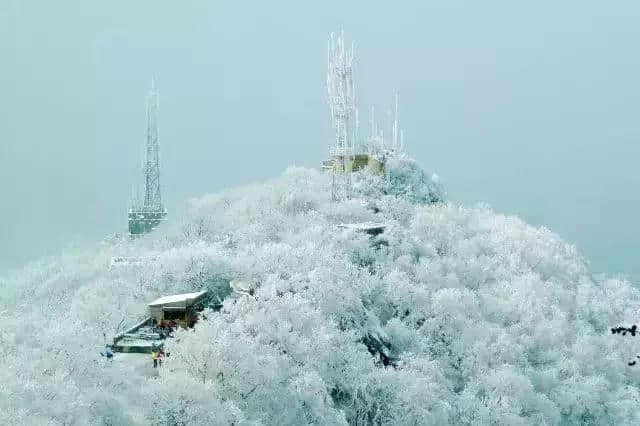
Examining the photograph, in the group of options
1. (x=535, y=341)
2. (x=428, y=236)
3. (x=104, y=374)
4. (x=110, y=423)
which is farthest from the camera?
(x=428, y=236)

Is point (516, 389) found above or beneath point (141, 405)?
beneath

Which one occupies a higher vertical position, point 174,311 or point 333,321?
point 174,311

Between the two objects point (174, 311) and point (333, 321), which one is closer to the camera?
point (174, 311)

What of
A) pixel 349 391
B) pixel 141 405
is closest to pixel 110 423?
pixel 141 405

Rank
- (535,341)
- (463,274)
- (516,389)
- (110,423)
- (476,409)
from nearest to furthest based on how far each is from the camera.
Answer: (110,423) → (476,409) → (516,389) → (535,341) → (463,274)

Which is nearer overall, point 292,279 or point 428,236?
point 292,279

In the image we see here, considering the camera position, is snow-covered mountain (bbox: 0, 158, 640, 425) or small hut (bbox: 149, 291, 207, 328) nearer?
snow-covered mountain (bbox: 0, 158, 640, 425)

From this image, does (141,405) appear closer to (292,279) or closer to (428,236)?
(292,279)

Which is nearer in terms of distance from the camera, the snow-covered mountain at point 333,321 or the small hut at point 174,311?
the snow-covered mountain at point 333,321
